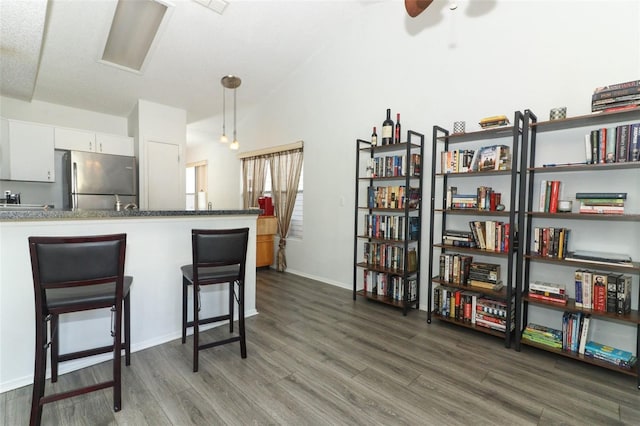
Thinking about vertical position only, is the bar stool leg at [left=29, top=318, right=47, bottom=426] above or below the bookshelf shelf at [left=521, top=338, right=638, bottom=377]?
above

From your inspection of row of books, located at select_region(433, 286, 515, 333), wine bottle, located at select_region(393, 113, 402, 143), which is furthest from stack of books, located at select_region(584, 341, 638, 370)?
wine bottle, located at select_region(393, 113, 402, 143)

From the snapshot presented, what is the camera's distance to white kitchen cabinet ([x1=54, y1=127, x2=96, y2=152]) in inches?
168

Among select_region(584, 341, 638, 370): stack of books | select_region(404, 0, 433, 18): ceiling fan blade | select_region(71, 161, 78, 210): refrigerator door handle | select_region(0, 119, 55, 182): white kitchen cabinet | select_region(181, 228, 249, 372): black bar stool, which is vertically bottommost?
select_region(584, 341, 638, 370): stack of books

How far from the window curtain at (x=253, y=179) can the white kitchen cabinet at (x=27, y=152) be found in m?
2.98

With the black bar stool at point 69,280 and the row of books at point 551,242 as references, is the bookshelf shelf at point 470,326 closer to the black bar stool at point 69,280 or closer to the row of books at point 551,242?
the row of books at point 551,242

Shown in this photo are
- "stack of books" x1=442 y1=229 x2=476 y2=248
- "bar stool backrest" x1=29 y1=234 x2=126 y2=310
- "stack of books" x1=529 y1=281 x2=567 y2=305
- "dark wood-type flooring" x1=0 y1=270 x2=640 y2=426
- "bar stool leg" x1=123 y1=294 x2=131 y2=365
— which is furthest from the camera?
"stack of books" x1=442 y1=229 x2=476 y2=248

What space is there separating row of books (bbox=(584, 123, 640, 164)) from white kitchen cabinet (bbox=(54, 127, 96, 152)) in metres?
6.10

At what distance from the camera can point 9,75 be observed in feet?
11.3

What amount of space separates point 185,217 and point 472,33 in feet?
11.3

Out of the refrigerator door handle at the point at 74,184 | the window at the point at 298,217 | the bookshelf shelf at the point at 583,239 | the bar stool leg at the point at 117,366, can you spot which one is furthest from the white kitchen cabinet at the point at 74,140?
the bookshelf shelf at the point at 583,239

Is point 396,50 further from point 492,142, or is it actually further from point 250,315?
point 250,315

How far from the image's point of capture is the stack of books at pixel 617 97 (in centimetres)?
203

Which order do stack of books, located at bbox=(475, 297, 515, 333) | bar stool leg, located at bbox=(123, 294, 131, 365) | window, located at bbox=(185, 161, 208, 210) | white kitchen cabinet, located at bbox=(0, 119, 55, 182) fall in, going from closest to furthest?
bar stool leg, located at bbox=(123, 294, 131, 365) → stack of books, located at bbox=(475, 297, 515, 333) → white kitchen cabinet, located at bbox=(0, 119, 55, 182) → window, located at bbox=(185, 161, 208, 210)

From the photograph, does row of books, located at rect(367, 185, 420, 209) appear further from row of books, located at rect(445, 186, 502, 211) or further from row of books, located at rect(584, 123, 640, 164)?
row of books, located at rect(584, 123, 640, 164)
